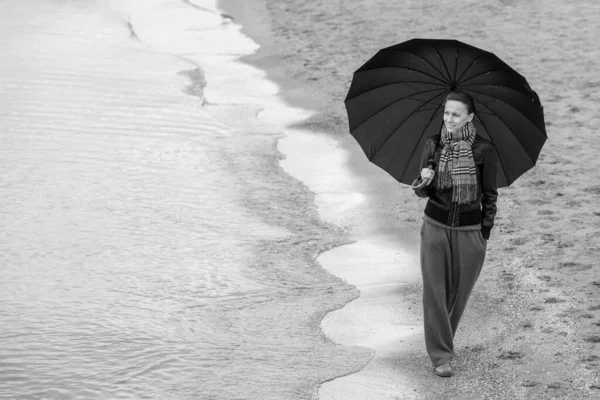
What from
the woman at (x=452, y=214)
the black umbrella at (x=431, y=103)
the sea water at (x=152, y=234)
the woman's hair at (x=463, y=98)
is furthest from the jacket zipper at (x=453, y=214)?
the sea water at (x=152, y=234)

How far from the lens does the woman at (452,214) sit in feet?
18.1

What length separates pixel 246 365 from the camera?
19.9 ft

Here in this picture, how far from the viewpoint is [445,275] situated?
226 inches

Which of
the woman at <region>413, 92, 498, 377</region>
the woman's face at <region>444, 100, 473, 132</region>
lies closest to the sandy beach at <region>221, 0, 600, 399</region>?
the woman at <region>413, 92, 498, 377</region>

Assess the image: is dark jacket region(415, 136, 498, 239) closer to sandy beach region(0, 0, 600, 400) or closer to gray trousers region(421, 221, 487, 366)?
gray trousers region(421, 221, 487, 366)

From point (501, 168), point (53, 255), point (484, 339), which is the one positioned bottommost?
point (53, 255)

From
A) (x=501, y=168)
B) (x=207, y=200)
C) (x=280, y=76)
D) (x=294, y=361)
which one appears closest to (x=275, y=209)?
(x=207, y=200)

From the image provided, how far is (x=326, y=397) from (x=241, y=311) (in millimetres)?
1374

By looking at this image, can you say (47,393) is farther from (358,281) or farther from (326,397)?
(358,281)

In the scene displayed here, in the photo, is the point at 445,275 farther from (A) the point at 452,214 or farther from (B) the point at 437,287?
(A) the point at 452,214

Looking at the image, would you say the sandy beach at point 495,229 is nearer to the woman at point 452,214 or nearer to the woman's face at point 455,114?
the woman at point 452,214

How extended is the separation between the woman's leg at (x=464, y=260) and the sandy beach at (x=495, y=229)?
20.1 inches

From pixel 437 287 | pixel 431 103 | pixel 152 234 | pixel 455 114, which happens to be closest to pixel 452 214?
pixel 437 287

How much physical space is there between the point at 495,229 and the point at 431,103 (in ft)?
9.05
